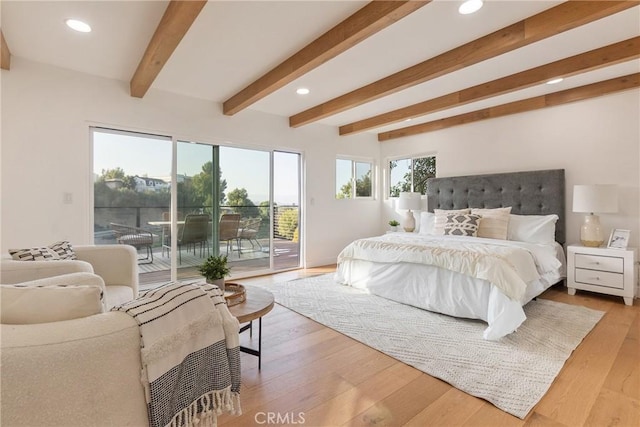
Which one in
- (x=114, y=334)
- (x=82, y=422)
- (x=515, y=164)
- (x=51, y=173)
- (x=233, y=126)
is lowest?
(x=82, y=422)

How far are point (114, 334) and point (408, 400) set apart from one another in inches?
60.6

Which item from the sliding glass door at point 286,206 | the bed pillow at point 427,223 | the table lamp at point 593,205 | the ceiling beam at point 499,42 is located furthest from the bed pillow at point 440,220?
the sliding glass door at point 286,206

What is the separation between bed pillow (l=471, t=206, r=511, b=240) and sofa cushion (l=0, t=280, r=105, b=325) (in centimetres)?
404

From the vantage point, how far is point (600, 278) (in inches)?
130

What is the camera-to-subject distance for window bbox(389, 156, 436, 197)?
5.45 metres

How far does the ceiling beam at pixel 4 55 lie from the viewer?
2453mm

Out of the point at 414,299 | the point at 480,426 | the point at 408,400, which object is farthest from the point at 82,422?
the point at 414,299

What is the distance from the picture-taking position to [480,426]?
153cm

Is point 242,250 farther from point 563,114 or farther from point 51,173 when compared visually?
point 563,114

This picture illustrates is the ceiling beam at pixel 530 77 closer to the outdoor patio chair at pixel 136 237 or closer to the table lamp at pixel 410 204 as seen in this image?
the table lamp at pixel 410 204

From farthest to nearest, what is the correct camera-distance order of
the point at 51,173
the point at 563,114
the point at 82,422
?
the point at 563,114
the point at 51,173
the point at 82,422

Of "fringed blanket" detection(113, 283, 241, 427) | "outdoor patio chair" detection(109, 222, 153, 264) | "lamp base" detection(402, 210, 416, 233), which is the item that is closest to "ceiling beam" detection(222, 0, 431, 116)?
"fringed blanket" detection(113, 283, 241, 427)

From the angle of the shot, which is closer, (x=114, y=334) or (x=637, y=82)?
(x=114, y=334)

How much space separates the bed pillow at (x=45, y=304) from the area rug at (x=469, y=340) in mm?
1908
